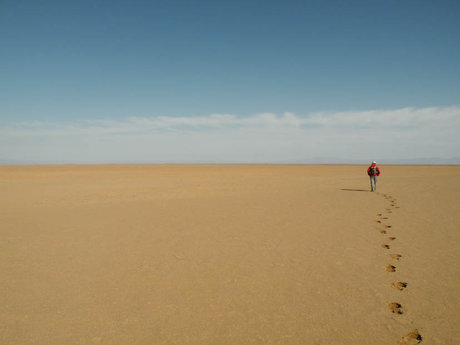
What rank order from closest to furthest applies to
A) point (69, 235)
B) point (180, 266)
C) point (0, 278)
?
point (0, 278), point (180, 266), point (69, 235)

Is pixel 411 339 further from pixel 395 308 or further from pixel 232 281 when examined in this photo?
pixel 232 281

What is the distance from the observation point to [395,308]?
389 cm

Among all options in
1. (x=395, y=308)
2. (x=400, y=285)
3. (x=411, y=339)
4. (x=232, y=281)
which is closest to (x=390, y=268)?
(x=400, y=285)


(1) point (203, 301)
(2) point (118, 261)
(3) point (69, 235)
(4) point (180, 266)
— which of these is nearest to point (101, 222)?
(3) point (69, 235)

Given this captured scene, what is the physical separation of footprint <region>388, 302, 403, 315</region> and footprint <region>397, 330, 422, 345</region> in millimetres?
411

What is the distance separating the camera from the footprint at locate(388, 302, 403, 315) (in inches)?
149

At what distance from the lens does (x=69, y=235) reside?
25.7 feet

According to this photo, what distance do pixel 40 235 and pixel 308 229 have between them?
26.4 ft

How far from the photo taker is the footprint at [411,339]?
3.22 metres

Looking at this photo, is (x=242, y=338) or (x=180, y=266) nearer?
(x=242, y=338)

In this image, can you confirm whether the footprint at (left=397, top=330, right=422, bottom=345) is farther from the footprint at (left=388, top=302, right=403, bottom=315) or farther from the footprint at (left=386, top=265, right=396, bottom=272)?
the footprint at (left=386, top=265, right=396, bottom=272)

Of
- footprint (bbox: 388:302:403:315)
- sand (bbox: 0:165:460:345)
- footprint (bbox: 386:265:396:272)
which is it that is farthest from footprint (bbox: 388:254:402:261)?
footprint (bbox: 388:302:403:315)

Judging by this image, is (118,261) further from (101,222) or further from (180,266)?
(101,222)

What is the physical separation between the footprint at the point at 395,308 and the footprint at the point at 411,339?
16.2 inches
